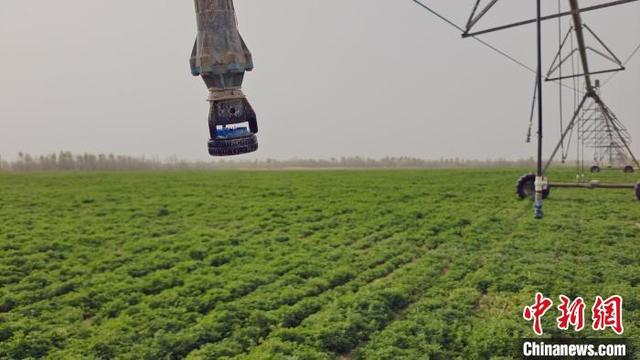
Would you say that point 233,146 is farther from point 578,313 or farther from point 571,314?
point 578,313

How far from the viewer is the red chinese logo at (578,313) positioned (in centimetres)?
816

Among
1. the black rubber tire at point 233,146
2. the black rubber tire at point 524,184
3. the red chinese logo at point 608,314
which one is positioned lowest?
the red chinese logo at point 608,314

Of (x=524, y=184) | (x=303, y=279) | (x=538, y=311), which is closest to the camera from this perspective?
(x=538, y=311)

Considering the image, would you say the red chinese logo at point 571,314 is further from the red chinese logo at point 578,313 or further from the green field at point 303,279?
the green field at point 303,279

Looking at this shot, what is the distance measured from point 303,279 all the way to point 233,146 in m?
9.50

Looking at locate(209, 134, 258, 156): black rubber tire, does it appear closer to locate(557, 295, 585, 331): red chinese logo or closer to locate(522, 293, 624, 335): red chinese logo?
locate(522, 293, 624, 335): red chinese logo

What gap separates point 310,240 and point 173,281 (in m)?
5.43

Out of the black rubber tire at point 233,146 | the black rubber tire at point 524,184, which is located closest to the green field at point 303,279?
the black rubber tire at point 524,184

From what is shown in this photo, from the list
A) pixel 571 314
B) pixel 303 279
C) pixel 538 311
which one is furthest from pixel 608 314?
pixel 303 279

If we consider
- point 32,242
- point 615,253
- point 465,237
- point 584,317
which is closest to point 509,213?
point 465,237

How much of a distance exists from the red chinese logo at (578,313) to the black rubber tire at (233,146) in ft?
24.4

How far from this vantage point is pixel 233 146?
2154mm

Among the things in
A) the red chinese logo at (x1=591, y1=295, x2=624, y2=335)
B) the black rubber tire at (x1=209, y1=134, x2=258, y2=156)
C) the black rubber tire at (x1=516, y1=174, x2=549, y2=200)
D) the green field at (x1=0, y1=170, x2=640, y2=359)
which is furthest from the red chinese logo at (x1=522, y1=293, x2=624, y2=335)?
the black rubber tire at (x1=516, y1=174, x2=549, y2=200)

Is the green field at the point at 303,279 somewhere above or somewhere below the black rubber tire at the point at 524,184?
below
